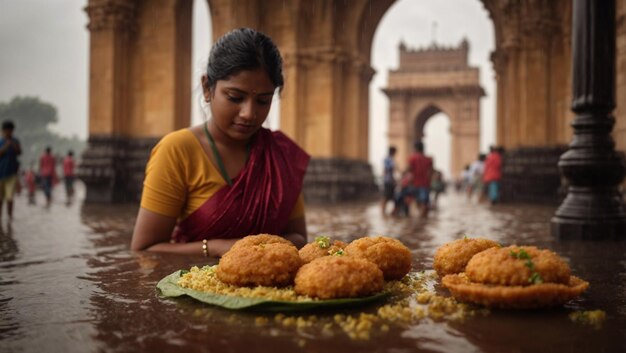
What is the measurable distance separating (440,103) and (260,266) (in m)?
40.6

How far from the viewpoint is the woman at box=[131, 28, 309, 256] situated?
265cm

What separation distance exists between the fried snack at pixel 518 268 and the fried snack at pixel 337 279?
0.36 metres

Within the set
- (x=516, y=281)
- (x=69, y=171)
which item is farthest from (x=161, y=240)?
(x=69, y=171)

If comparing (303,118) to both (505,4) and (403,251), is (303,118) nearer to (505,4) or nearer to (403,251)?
(505,4)

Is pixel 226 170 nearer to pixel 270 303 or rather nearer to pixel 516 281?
pixel 270 303

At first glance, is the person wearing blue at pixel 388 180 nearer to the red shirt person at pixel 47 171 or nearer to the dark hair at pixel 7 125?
the dark hair at pixel 7 125

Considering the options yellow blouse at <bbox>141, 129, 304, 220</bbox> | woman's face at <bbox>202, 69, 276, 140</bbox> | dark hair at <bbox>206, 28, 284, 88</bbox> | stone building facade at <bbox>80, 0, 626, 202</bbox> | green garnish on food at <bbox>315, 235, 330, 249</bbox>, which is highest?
stone building facade at <bbox>80, 0, 626, 202</bbox>

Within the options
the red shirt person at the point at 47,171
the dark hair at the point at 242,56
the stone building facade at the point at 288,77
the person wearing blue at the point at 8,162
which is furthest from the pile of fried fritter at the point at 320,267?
the red shirt person at the point at 47,171

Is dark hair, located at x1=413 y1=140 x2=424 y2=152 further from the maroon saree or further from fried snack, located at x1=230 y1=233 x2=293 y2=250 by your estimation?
fried snack, located at x1=230 y1=233 x2=293 y2=250

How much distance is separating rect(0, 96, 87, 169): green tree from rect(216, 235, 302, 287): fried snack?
67011 mm

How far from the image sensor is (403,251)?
2.17 metres

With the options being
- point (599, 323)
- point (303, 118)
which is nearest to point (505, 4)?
point (303, 118)

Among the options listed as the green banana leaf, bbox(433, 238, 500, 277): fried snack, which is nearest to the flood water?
the green banana leaf

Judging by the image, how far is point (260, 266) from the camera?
1.88 metres
